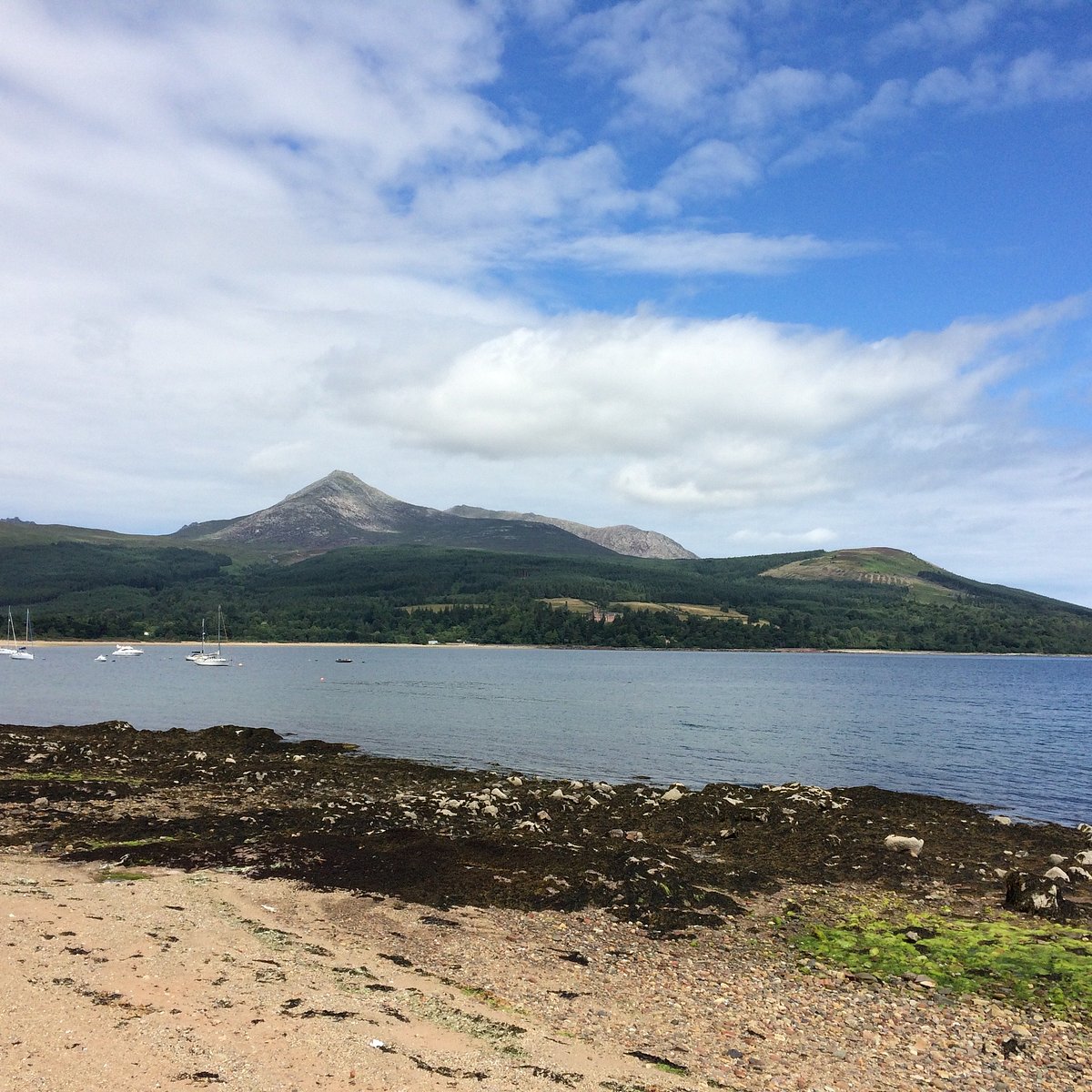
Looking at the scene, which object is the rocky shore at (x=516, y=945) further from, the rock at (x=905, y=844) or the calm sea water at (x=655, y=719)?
the calm sea water at (x=655, y=719)

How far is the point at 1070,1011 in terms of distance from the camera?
13.1 m

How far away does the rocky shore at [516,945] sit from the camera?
10141 millimetres

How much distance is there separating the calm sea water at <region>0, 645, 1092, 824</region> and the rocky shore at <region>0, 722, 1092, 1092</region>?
14804 millimetres

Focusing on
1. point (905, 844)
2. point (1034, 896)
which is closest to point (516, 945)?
point (1034, 896)

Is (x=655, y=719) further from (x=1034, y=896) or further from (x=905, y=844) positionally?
(x=1034, y=896)

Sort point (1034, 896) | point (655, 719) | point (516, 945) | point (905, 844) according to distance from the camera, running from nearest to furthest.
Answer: point (516, 945) → point (1034, 896) → point (905, 844) → point (655, 719)

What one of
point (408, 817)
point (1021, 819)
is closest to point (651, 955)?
point (408, 817)

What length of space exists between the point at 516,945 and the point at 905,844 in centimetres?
1386

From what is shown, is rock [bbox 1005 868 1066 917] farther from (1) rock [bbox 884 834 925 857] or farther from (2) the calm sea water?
(2) the calm sea water

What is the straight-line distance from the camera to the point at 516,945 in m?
14.9

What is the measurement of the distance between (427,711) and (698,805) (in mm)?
45158

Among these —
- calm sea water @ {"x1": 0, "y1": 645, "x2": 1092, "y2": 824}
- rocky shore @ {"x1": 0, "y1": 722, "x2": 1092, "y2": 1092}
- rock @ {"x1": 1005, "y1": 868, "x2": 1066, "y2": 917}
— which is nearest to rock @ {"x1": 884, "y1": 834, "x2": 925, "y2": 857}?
rocky shore @ {"x1": 0, "y1": 722, "x2": 1092, "y2": 1092}

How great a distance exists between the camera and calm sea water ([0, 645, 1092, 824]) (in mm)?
43188

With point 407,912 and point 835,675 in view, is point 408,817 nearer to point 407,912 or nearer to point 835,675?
point 407,912
